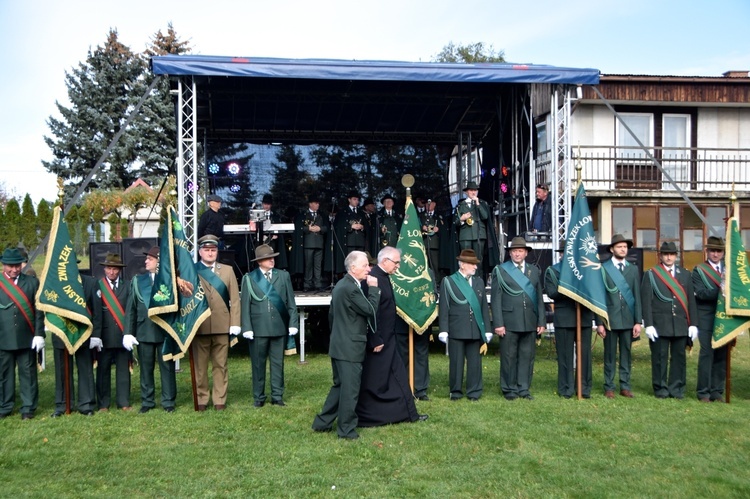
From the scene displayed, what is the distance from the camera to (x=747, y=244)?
2095 centimetres

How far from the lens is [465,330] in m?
8.10

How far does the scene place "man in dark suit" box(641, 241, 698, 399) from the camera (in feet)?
26.9

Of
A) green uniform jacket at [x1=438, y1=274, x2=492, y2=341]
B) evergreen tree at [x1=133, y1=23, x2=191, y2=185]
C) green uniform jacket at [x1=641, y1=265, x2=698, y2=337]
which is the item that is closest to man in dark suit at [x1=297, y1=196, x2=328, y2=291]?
green uniform jacket at [x1=438, y1=274, x2=492, y2=341]

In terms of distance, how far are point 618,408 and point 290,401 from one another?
11.5 feet

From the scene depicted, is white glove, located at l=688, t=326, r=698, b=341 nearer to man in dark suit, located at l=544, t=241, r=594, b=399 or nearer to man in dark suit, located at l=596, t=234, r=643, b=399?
man in dark suit, located at l=596, t=234, r=643, b=399

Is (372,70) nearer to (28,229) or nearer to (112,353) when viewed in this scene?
(112,353)

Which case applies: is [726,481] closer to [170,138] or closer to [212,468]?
[212,468]

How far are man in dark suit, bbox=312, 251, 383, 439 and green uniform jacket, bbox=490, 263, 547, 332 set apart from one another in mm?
2197

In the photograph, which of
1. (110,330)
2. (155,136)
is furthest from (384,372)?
(155,136)

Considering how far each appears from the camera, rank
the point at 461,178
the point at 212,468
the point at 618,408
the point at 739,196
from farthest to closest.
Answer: the point at 739,196, the point at 461,178, the point at 618,408, the point at 212,468

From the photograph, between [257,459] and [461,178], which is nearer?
[257,459]

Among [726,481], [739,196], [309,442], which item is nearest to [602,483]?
[726,481]

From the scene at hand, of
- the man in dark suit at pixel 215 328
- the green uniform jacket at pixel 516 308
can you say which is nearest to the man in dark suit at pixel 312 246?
the man in dark suit at pixel 215 328

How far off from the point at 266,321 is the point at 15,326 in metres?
2.51
